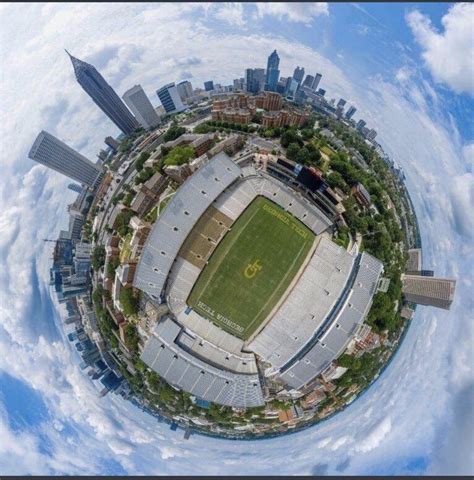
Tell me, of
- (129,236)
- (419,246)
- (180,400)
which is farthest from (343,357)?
(129,236)

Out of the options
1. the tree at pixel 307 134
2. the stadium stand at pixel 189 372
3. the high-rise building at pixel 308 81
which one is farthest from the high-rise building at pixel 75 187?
the high-rise building at pixel 308 81

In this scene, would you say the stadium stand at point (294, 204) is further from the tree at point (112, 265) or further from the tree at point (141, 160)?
the tree at point (112, 265)

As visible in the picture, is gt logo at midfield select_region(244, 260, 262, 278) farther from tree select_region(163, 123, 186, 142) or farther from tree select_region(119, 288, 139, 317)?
tree select_region(163, 123, 186, 142)

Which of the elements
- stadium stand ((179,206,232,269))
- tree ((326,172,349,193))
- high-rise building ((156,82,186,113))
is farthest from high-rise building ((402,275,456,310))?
high-rise building ((156,82,186,113))

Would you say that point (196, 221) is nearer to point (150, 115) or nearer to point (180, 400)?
point (180, 400)

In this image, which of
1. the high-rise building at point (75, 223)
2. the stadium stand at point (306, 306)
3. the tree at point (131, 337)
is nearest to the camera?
the stadium stand at point (306, 306)
